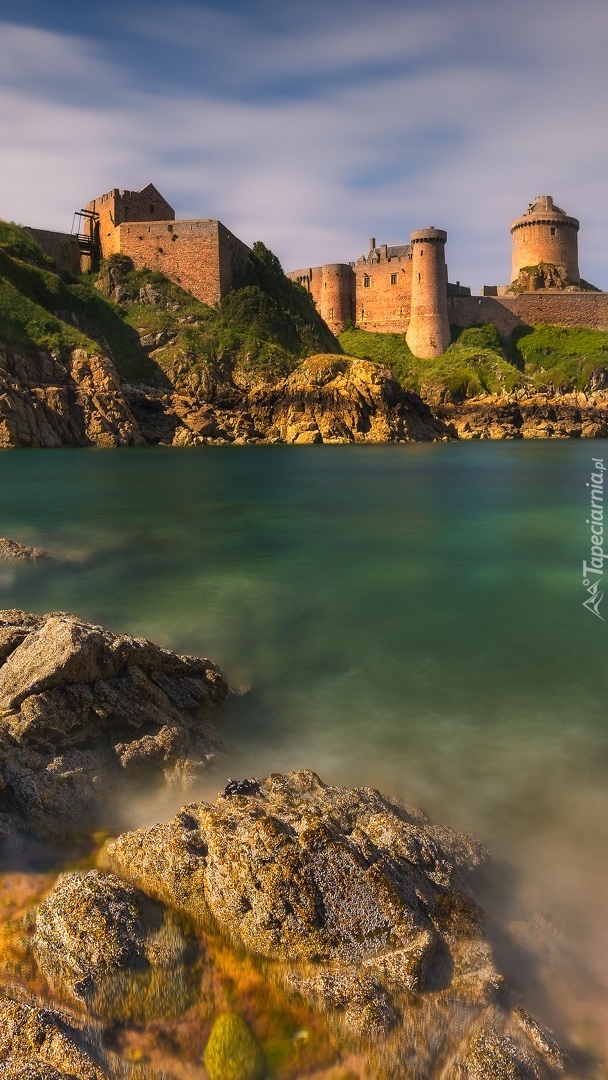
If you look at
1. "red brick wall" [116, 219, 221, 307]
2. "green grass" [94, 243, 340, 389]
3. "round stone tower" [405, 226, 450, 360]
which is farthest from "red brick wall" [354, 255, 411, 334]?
"red brick wall" [116, 219, 221, 307]

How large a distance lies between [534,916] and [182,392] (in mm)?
50721

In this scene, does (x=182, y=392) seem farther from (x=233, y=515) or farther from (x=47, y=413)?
(x=233, y=515)

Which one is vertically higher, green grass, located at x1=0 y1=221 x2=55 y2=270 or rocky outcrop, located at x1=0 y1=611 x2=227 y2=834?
green grass, located at x1=0 y1=221 x2=55 y2=270

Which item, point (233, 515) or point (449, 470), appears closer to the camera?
point (233, 515)

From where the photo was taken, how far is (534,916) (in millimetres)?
3816

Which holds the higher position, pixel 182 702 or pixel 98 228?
pixel 98 228

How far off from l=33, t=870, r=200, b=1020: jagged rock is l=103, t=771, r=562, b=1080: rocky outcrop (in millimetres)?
152

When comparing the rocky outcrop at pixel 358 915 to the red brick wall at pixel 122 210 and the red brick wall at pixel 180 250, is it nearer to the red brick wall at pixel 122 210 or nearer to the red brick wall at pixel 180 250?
the red brick wall at pixel 180 250

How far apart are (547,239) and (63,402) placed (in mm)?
55315

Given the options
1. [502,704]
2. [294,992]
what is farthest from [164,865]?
[502,704]

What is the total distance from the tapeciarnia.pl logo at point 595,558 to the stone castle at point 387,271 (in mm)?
42524

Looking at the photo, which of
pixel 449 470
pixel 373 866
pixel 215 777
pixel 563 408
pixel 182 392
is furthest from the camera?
pixel 563 408

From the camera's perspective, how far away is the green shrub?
2.82 metres

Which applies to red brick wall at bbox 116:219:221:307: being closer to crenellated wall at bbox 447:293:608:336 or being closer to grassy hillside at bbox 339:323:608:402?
grassy hillside at bbox 339:323:608:402
